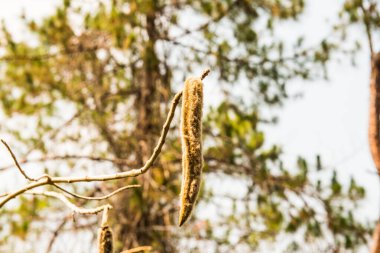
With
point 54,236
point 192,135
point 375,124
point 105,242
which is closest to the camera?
point 192,135

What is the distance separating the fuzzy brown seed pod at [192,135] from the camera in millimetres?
1254

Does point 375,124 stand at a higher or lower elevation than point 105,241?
higher

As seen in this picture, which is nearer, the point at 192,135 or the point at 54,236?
the point at 192,135

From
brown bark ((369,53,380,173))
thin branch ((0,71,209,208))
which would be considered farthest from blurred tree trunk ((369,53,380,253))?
thin branch ((0,71,209,208))

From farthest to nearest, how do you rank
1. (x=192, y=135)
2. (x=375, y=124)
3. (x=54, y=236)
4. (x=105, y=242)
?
(x=54, y=236) < (x=375, y=124) < (x=105, y=242) < (x=192, y=135)

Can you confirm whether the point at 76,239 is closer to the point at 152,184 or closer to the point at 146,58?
the point at 152,184

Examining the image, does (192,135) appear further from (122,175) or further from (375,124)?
(375,124)

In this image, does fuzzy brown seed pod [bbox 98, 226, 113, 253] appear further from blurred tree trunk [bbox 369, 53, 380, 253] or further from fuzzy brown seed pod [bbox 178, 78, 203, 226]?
blurred tree trunk [bbox 369, 53, 380, 253]

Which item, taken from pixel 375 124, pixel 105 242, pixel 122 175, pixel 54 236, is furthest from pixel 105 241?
pixel 54 236

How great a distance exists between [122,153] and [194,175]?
4555mm

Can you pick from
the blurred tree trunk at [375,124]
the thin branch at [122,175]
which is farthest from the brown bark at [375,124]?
the thin branch at [122,175]

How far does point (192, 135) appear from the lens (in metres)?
1.27

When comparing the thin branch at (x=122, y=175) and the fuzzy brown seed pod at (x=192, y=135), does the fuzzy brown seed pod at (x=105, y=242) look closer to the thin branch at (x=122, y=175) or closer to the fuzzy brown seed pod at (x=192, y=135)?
the thin branch at (x=122, y=175)

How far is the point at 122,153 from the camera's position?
5.76 m
